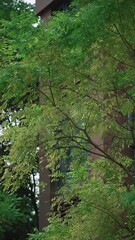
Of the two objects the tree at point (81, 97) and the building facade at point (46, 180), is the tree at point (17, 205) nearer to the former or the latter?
the building facade at point (46, 180)

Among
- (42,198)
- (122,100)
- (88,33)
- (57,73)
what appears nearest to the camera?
(88,33)

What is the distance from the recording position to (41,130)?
847cm

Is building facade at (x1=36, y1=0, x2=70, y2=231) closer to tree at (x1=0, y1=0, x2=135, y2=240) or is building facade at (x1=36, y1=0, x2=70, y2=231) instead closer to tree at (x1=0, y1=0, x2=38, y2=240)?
tree at (x1=0, y1=0, x2=38, y2=240)

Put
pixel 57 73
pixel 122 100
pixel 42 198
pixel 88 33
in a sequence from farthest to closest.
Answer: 1. pixel 42 198
2. pixel 122 100
3. pixel 57 73
4. pixel 88 33

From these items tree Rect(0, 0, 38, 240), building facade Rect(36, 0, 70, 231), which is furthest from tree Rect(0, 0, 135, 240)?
building facade Rect(36, 0, 70, 231)

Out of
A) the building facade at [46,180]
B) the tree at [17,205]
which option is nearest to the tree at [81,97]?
the tree at [17,205]

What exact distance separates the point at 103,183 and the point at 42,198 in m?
7.75

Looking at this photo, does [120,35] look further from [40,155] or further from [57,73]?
[40,155]

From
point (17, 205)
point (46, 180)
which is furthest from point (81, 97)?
point (17, 205)

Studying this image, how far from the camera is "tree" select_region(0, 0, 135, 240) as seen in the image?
8008mm

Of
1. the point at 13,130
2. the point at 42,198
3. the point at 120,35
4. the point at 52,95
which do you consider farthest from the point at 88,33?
the point at 42,198

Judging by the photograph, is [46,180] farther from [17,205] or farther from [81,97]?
[81,97]

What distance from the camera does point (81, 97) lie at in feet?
28.4

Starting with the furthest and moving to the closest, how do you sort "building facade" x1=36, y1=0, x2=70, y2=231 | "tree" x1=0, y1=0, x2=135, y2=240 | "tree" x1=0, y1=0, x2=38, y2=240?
1. "tree" x1=0, y1=0, x2=38, y2=240
2. "building facade" x1=36, y1=0, x2=70, y2=231
3. "tree" x1=0, y1=0, x2=135, y2=240
